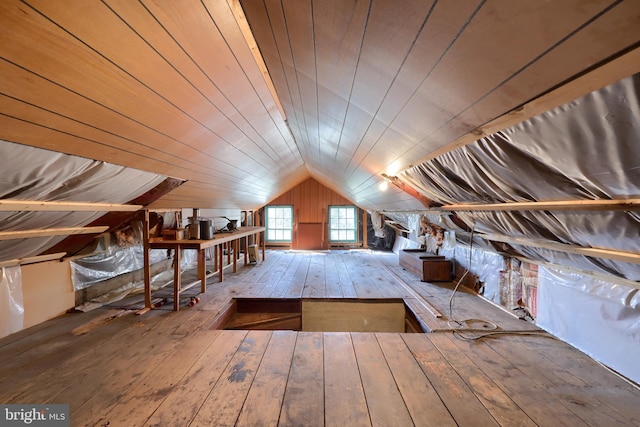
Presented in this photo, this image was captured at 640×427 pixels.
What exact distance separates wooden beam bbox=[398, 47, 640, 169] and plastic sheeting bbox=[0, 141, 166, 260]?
200 centimetres

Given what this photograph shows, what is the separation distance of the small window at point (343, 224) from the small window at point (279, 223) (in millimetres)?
1151

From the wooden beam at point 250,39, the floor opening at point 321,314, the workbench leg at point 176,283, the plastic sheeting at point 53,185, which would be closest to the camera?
→ the wooden beam at point 250,39

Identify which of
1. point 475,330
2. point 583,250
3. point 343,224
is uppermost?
point 583,250

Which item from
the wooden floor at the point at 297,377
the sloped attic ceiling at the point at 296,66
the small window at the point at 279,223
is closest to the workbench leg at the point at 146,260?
the wooden floor at the point at 297,377

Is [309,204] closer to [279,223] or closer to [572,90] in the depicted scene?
[279,223]

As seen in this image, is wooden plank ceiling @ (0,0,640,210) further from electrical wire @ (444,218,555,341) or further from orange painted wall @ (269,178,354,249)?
orange painted wall @ (269,178,354,249)

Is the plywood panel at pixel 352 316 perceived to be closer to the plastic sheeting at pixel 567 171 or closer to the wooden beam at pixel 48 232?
the plastic sheeting at pixel 567 171

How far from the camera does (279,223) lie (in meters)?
7.56

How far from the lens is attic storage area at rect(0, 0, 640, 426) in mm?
792

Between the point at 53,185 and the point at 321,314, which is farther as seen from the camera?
the point at 321,314

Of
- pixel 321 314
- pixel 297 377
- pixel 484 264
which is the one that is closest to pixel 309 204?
pixel 321 314

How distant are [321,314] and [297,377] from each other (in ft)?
5.34

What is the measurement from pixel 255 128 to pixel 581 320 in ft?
9.91

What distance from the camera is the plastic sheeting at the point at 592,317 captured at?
171 centimetres
